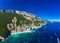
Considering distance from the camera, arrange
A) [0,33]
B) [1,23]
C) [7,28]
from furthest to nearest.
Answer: [1,23] → [7,28] → [0,33]

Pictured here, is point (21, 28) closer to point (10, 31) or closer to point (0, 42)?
point (10, 31)

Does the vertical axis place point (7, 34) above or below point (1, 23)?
below

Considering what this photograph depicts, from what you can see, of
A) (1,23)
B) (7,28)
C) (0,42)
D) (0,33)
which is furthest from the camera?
(1,23)

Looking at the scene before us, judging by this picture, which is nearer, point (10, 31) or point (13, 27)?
point (10, 31)

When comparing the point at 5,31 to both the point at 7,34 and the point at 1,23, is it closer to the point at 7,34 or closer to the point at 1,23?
the point at 7,34

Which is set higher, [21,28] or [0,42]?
[21,28]

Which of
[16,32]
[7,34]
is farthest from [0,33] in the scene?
[16,32]

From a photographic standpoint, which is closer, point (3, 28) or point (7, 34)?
point (7, 34)

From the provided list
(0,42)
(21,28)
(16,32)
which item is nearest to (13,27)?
(16,32)

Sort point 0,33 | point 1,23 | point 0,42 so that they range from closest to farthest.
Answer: point 0,42, point 0,33, point 1,23
